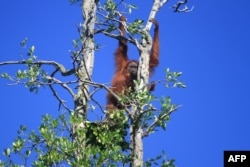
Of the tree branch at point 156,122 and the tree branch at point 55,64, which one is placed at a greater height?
the tree branch at point 55,64

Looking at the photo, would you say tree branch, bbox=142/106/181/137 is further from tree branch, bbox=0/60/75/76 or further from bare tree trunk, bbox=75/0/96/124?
tree branch, bbox=0/60/75/76

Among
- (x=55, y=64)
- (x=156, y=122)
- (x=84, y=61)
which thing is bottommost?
(x=156, y=122)

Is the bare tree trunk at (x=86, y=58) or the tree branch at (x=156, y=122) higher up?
the bare tree trunk at (x=86, y=58)

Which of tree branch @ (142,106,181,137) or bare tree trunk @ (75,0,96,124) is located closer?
tree branch @ (142,106,181,137)

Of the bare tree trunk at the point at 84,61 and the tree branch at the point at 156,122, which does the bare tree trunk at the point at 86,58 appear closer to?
the bare tree trunk at the point at 84,61

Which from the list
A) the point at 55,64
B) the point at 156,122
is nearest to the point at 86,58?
the point at 55,64

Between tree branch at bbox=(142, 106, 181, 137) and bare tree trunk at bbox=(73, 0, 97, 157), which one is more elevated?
bare tree trunk at bbox=(73, 0, 97, 157)

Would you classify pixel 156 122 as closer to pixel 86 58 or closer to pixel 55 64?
pixel 86 58

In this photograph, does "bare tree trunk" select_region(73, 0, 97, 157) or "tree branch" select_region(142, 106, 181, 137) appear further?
"bare tree trunk" select_region(73, 0, 97, 157)

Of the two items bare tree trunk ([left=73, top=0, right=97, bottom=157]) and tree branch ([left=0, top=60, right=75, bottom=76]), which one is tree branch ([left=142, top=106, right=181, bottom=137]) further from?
tree branch ([left=0, top=60, right=75, bottom=76])

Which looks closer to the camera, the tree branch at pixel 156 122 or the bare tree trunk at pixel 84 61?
the tree branch at pixel 156 122

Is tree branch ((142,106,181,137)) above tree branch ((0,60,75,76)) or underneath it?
underneath

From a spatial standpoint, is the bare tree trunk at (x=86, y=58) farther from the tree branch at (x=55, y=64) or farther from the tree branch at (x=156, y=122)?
the tree branch at (x=156, y=122)

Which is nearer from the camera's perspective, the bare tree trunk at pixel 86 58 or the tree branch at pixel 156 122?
the tree branch at pixel 156 122
